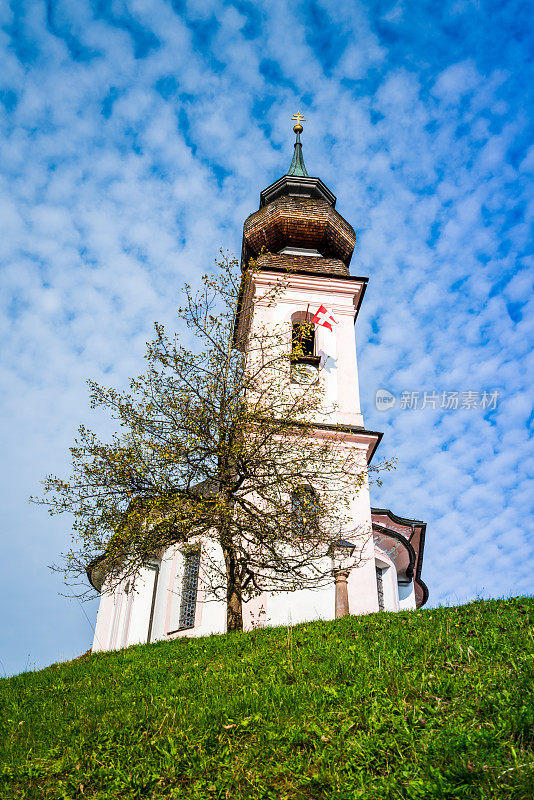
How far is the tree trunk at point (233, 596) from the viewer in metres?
11.6

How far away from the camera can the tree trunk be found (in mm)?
11602

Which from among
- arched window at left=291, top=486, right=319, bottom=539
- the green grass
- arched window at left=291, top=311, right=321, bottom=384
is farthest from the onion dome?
the green grass

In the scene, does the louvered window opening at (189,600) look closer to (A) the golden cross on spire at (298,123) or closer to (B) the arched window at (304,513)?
(B) the arched window at (304,513)

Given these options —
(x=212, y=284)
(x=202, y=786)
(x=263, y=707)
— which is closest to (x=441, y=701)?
(x=263, y=707)

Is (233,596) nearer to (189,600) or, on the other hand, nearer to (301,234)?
(189,600)

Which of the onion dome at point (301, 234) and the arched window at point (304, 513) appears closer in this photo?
the arched window at point (304, 513)

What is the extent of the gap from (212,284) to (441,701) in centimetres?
1043

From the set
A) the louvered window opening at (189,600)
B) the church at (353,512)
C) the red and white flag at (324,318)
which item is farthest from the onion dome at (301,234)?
the louvered window opening at (189,600)

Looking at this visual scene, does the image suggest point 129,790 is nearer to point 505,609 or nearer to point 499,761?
point 499,761

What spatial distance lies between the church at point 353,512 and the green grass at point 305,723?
5623 millimetres

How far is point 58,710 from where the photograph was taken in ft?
22.7

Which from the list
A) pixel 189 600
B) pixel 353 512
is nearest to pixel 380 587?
pixel 353 512

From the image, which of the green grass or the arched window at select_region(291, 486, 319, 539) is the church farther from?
the green grass

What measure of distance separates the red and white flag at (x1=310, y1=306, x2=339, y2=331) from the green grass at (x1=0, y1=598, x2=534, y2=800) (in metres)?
14.1
